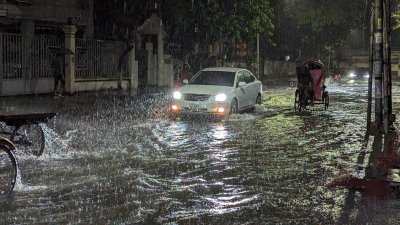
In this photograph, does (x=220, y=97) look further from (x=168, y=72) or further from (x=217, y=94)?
(x=168, y=72)

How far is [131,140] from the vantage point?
41.2 feet

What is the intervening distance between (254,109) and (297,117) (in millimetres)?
2956

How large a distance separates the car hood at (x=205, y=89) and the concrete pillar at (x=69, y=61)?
950cm

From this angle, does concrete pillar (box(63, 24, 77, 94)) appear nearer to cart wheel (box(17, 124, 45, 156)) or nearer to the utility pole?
cart wheel (box(17, 124, 45, 156))

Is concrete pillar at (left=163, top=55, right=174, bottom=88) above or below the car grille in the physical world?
above

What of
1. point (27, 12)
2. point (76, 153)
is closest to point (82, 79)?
point (27, 12)

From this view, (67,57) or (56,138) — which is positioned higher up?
(67,57)

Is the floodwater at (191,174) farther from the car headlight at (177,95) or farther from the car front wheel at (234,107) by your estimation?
the car front wheel at (234,107)

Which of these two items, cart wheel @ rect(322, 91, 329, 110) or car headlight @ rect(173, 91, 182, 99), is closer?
car headlight @ rect(173, 91, 182, 99)

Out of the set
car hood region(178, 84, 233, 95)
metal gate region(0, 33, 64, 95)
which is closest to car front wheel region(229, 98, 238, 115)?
car hood region(178, 84, 233, 95)

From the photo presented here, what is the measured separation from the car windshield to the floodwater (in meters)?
2.21

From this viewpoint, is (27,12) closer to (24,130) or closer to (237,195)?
(24,130)

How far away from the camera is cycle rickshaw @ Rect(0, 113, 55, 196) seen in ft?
25.2

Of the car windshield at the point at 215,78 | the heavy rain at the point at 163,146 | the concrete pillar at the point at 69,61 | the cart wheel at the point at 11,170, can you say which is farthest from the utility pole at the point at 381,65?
the concrete pillar at the point at 69,61
